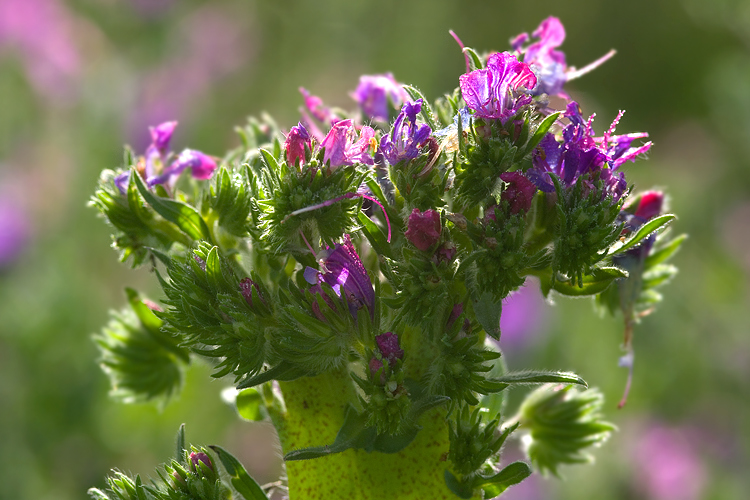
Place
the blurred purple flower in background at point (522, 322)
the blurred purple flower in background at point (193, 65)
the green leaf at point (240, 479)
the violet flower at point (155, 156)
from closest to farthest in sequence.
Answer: the green leaf at point (240, 479) → the violet flower at point (155, 156) → the blurred purple flower in background at point (522, 322) → the blurred purple flower in background at point (193, 65)

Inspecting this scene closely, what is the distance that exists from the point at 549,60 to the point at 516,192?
608 millimetres

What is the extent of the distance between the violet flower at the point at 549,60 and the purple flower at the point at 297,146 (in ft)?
2.10

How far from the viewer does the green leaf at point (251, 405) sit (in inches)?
84.7

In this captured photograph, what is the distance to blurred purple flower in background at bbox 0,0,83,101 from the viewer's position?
8.45 m

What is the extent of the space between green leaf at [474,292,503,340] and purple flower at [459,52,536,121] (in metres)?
0.41

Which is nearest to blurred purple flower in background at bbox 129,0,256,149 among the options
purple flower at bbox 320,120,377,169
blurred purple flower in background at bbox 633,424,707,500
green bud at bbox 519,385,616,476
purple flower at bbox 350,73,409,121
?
blurred purple flower in background at bbox 633,424,707,500

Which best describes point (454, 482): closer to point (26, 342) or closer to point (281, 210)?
point (281, 210)

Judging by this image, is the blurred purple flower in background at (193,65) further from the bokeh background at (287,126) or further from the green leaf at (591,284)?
the green leaf at (591,284)

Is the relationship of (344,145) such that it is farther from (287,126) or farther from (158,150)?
(287,126)

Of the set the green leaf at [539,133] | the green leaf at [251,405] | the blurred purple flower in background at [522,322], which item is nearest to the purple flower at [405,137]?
the green leaf at [539,133]

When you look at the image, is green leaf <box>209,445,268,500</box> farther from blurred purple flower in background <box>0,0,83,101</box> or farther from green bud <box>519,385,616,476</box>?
blurred purple flower in background <box>0,0,83,101</box>

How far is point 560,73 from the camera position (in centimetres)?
225

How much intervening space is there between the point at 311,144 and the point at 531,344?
5046 mm

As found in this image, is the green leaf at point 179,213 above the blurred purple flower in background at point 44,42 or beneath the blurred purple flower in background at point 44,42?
beneath
